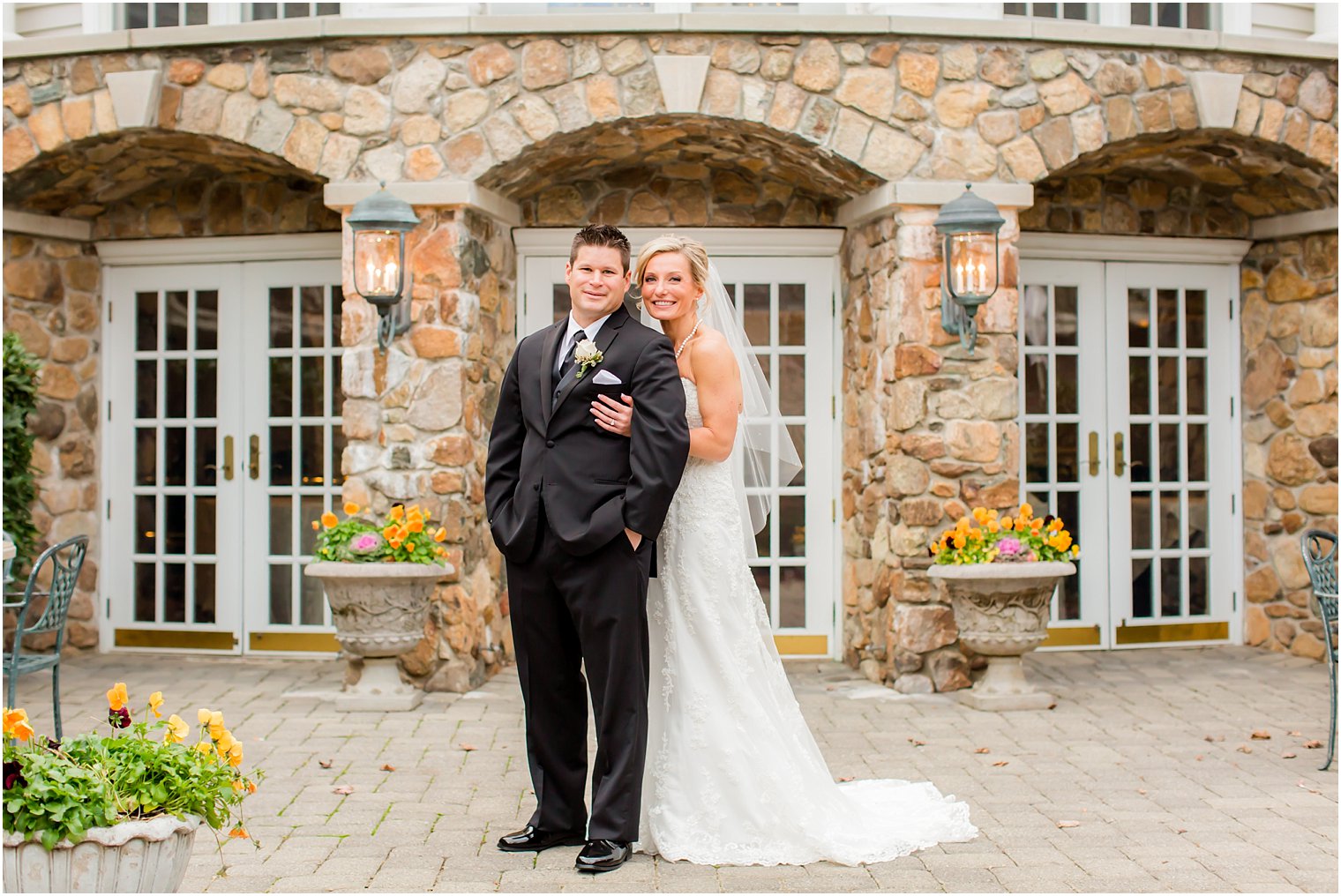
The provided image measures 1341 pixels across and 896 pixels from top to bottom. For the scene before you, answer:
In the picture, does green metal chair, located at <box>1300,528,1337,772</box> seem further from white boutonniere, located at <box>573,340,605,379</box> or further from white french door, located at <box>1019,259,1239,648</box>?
white boutonniere, located at <box>573,340,605,379</box>

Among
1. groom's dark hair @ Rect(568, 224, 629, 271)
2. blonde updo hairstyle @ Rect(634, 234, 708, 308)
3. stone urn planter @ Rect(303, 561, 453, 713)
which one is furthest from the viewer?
stone urn planter @ Rect(303, 561, 453, 713)

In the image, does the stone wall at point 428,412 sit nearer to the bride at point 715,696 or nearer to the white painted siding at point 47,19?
the white painted siding at point 47,19

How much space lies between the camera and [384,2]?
6594 mm

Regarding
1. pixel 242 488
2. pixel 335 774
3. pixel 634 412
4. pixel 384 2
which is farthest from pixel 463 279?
pixel 634 412

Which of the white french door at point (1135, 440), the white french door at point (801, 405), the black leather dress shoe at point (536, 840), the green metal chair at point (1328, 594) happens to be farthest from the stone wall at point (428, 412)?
the green metal chair at point (1328, 594)

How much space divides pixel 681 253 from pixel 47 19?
16.3 ft

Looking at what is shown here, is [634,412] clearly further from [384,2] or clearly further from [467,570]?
[384,2]

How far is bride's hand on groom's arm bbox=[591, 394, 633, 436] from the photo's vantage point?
3.66 meters

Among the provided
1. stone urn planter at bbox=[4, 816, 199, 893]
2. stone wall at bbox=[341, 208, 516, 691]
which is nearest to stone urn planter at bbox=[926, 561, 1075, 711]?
stone wall at bbox=[341, 208, 516, 691]

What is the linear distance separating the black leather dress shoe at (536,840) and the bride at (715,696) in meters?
0.19

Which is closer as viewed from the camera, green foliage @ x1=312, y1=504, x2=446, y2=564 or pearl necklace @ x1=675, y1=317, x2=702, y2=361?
pearl necklace @ x1=675, y1=317, x2=702, y2=361

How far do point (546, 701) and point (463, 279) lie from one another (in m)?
3.20

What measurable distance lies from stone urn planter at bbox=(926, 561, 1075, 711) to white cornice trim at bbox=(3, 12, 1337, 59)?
260 centimetres

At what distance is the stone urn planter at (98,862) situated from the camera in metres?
2.44
